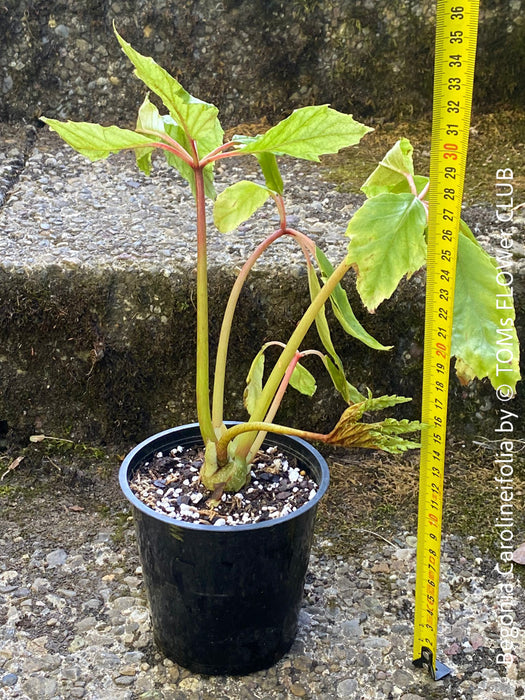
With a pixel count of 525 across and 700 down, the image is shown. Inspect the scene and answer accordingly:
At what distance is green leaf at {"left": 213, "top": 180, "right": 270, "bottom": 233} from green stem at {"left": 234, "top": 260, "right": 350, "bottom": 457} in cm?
16

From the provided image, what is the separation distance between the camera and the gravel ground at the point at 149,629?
3.82 ft

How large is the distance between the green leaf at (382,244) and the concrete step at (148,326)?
64 centimetres

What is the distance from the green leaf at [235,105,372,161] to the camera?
0.96 meters

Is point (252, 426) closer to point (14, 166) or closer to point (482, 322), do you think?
point (482, 322)

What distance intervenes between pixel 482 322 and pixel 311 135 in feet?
1.09

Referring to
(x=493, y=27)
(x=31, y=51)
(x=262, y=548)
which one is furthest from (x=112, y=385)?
(x=493, y=27)

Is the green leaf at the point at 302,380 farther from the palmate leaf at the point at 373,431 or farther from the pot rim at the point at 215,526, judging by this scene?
the palmate leaf at the point at 373,431

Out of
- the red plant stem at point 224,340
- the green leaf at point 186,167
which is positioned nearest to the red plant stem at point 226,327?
the red plant stem at point 224,340

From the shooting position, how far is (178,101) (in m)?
0.98

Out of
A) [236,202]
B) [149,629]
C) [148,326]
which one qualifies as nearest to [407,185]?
[236,202]

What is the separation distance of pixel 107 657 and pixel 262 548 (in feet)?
1.16

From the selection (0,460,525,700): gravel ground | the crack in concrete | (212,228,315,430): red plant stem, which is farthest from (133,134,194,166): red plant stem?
the crack in concrete

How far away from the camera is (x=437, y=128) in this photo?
36.5 inches

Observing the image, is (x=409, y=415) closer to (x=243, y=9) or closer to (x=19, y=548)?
(x=19, y=548)
